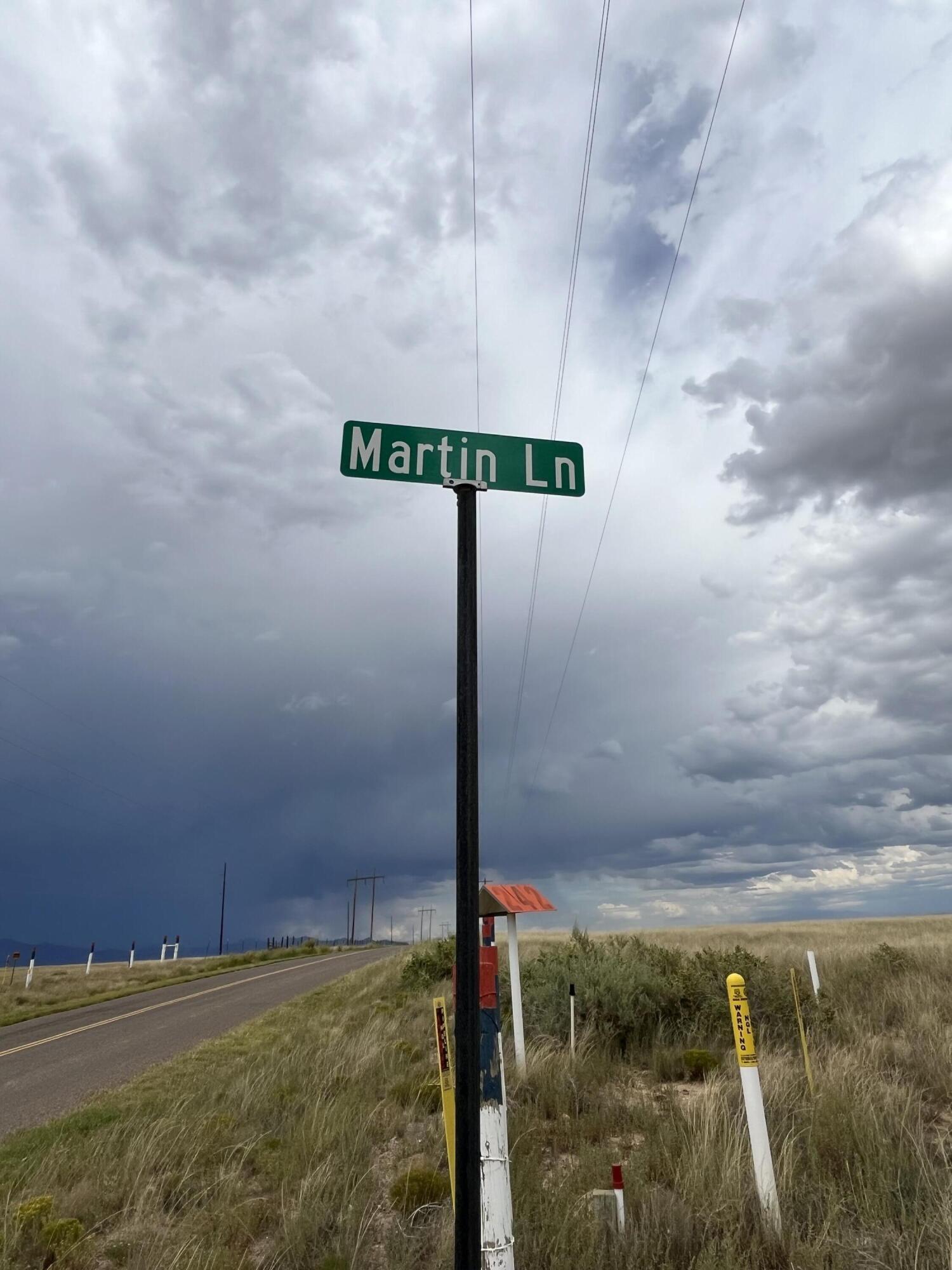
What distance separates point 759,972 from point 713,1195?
7.56m

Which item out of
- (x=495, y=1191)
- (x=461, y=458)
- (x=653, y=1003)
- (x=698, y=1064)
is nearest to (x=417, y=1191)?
(x=495, y=1191)

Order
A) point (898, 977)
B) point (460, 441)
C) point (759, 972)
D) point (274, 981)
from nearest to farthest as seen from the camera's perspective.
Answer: point (460, 441), point (759, 972), point (898, 977), point (274, 981)

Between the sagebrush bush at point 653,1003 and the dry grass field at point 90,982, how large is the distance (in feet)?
56.0

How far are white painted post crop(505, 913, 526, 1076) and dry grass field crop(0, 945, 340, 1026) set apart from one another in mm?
17770

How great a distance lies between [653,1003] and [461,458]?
906cm

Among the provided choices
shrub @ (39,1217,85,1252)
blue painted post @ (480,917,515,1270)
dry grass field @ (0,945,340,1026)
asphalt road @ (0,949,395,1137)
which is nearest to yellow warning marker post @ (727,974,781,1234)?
blue painted post @ (480,917,515,1270)

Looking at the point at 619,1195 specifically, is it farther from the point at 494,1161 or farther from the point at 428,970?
the point at 428,970

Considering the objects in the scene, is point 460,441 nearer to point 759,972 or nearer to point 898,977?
point 759,972

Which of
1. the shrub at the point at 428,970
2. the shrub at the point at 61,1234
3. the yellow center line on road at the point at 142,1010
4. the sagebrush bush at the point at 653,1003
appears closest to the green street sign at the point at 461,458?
the shrub at the point at 61,1234

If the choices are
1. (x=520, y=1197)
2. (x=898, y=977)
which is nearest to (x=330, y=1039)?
(x=520, y=1197)

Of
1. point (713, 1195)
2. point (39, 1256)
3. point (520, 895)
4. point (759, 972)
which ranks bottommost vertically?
point (39, 1256)

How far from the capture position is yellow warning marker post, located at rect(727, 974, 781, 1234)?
15.6 feet

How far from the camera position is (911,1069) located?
27.1 feet

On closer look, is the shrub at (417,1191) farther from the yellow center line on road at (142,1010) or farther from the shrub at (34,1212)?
the yellow center line on road at (142,1010)
